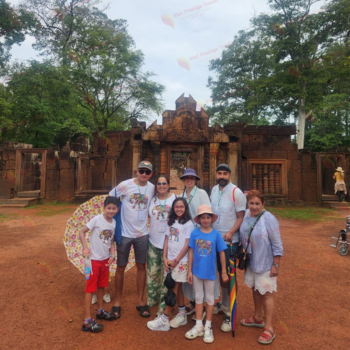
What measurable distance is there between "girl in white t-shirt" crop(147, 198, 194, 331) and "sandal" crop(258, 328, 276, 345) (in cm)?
88

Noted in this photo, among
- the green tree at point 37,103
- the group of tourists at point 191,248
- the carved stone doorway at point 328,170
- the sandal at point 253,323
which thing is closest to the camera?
the group of tourists at point 191,248

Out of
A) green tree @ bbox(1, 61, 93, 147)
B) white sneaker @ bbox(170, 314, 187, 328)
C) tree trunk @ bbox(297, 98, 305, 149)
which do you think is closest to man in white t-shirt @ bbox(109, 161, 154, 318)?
white sneaker @ bbox(170, 314, 187, 328)

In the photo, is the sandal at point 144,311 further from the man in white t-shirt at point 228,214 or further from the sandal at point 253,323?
the sandal at point 253,323

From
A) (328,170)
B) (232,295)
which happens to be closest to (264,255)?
(232,295)

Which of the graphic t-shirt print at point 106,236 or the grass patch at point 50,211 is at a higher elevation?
the graphic t-shirt print at point 106,236

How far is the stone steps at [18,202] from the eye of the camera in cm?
1273

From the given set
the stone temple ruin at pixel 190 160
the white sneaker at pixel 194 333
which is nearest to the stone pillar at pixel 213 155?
the stone temple ruin at pixel 190 160

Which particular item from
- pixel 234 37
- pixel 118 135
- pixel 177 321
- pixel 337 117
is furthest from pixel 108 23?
pixel 177 321

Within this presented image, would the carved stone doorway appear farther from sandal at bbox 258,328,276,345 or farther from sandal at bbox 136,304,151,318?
sandal at bbox 136,304,151,318

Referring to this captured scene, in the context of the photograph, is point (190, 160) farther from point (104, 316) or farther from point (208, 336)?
point (208, 336)

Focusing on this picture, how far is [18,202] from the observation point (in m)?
13.0

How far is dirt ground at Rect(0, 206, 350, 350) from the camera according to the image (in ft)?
8.68

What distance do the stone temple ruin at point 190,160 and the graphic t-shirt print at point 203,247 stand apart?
7.54 metres

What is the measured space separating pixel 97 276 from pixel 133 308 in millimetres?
820
